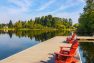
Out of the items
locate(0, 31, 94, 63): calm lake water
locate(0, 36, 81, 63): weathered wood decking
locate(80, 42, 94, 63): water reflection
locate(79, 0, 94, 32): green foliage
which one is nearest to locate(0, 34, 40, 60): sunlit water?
locate(0, 31, 94, 63): calm lake water

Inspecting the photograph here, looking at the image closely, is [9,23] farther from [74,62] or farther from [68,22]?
[74,62]

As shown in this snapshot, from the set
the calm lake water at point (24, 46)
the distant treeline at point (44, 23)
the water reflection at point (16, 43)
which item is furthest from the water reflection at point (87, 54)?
the distant treeline at point (44, 23)

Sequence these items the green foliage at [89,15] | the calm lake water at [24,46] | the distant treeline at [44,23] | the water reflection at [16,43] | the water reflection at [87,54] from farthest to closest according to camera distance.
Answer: the distant treeline at [44,23], the green foliage at [89,15], the water reflection at [16,43], the calm lake water at [24,46], the water reflection at [87,54]

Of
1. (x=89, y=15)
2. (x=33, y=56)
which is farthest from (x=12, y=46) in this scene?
(x=89, y=15)

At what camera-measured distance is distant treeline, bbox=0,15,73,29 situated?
14850 cm

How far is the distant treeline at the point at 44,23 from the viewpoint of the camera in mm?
148500

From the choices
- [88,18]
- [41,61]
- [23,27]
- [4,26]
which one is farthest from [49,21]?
[41,61]

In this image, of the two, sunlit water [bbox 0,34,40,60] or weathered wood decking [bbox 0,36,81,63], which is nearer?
weathered wood decking [bbox 0,36,81,63]

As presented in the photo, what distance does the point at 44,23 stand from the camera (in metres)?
157

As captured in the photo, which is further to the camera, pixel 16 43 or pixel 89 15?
pixel 89 15

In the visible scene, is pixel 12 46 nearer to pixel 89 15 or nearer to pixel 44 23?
pixel 89 15

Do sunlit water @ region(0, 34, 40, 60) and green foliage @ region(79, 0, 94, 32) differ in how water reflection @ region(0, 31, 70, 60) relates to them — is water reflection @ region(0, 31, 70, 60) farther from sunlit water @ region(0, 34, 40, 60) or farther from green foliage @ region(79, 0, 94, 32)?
green foliage @ region(79, 0, 94, 32)

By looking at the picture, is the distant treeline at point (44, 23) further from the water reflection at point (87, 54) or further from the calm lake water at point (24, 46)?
the water reflection at point (87, 54)

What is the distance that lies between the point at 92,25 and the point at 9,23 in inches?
4207
